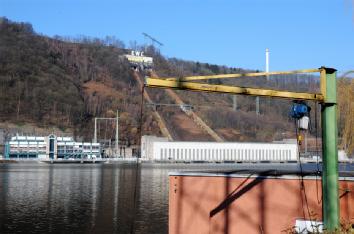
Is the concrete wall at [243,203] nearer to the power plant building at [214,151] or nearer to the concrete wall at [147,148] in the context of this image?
the power plant building at [214,151]

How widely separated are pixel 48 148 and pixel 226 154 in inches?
2377

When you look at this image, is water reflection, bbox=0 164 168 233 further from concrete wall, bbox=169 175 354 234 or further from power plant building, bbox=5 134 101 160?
power plant building, bbox=5 134 101 160

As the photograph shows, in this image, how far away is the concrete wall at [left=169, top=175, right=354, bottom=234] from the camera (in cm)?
1530

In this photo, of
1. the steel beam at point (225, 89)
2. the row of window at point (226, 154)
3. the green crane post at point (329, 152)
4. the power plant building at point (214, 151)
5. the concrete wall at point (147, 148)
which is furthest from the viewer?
the row of window at point (226, 154)

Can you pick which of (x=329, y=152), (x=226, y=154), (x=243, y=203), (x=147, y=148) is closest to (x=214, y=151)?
(x=226, y=154)

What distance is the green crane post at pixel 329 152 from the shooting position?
12.0 meters

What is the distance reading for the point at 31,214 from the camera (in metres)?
35.1

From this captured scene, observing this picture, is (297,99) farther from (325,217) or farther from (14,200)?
(14,200)

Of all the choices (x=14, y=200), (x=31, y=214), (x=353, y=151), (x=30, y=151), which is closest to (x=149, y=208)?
(x=31, y=214)

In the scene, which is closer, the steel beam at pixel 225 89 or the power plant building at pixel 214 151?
the steel beam at pixel 225 89

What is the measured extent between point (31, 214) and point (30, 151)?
127803mm

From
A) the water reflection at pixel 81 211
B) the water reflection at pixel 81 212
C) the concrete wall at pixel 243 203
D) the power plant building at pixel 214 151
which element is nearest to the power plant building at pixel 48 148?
the power plant building at pixel 214 151

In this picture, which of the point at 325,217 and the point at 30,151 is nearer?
the point at 325,217

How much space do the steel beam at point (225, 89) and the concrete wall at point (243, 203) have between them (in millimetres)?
3643
